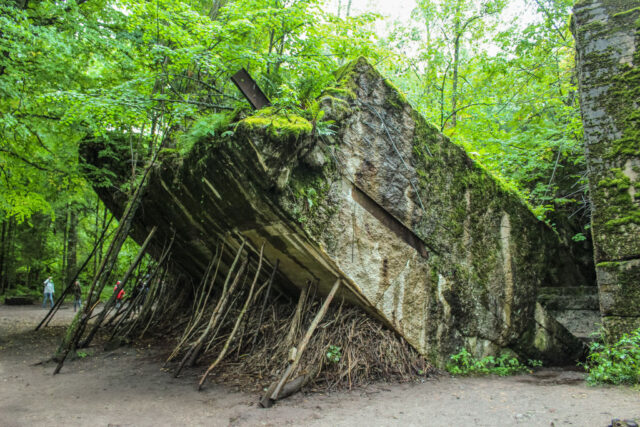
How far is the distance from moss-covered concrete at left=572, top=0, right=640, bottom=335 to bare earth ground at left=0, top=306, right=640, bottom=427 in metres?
1.54

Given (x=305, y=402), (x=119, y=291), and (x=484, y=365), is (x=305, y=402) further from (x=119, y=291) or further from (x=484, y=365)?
(x=119, y=291)

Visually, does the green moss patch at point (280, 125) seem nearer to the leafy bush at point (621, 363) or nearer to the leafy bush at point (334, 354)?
the leafy bush at point (334, 354)

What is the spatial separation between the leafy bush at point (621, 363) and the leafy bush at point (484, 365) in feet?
4.54

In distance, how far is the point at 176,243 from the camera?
811 cm

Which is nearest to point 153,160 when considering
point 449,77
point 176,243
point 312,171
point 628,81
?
point 176,243

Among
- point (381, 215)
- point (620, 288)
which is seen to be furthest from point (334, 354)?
point (620, 288)

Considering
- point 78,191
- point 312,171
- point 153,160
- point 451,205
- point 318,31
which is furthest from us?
point 78,191

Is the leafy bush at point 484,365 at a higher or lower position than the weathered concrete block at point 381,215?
lower

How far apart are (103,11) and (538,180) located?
11.5 m

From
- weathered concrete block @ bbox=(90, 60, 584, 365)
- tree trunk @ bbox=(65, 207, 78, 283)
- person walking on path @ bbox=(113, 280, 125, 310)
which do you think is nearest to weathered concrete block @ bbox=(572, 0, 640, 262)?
weathered concrete block @ bbox=(90, 60, 584, 365)

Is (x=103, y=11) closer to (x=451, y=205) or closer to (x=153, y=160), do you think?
(x=153, y=160)

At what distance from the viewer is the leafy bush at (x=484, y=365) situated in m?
5.75

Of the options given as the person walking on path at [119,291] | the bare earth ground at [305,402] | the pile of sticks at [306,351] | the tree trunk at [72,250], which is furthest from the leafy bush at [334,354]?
the tree trunk at [72,250]

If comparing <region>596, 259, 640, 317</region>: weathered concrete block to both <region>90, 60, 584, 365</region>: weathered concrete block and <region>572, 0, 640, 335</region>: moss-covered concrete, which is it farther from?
<region>90, 60, 584, 365</region>: weathered concrete block
